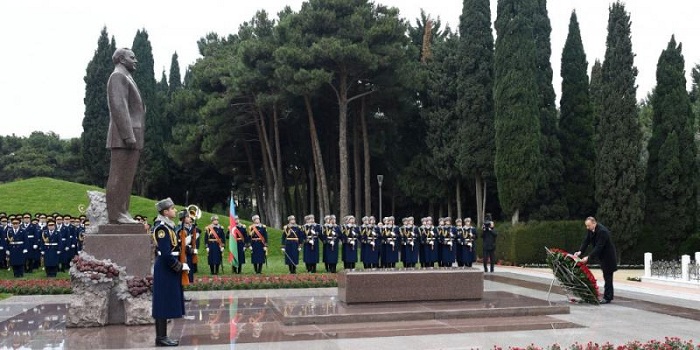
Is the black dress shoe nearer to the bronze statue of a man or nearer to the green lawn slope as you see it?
the bronze statue of a man

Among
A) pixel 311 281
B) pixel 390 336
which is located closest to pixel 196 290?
pixel 311 281

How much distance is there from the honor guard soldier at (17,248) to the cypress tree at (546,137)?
1897 cm

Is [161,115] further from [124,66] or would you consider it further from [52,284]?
[124,66]

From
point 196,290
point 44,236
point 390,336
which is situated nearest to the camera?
point 390,336

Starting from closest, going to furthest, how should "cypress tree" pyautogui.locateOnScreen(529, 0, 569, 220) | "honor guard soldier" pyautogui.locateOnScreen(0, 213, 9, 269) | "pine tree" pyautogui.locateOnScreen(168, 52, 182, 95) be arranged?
1. "honor guard soldier" pyautogui.locateOnScreen(0, 213, 9, 269)
2. "cypress tree" pyautogui.locateOnScreen(529, 0, 569, 220)
3. "pine tree" pyautogui.locateOnScreen(168, 52, 182, 95)

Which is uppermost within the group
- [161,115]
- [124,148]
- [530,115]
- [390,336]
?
[161,115]

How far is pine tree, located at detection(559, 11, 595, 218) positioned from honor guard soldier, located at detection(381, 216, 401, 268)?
12602mm

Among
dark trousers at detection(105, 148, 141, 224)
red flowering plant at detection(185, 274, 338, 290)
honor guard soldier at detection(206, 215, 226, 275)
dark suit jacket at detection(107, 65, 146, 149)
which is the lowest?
red flowering plant at detection(185, 274, 338, 290)

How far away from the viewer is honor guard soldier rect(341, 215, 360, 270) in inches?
741

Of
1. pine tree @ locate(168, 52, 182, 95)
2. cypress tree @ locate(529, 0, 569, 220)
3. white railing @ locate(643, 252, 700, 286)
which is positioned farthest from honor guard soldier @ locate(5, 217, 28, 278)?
pine tree @ locate(168, 52, 182, 95)

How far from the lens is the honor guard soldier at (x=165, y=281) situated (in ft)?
27.3

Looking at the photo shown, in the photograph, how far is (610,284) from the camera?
1230 cm

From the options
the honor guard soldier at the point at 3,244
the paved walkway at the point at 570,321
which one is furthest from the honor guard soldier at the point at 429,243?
the honor guard soldier at the point at 3,244

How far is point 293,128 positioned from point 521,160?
17.8 meters
